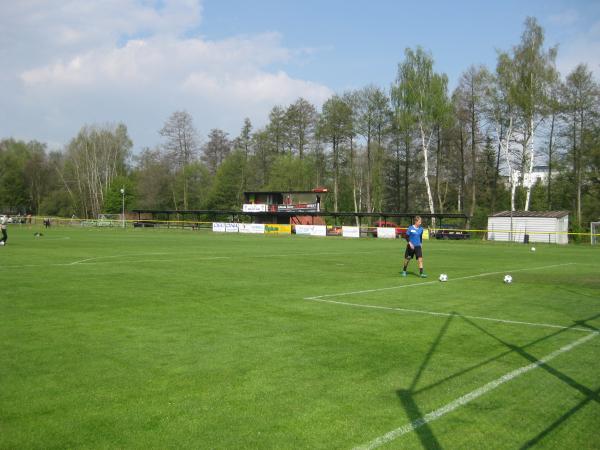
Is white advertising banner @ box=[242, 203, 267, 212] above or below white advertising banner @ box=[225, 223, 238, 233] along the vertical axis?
above

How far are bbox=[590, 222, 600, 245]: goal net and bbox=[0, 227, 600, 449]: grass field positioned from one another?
3614 centimetres

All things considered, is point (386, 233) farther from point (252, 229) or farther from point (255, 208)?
point (255, 208)

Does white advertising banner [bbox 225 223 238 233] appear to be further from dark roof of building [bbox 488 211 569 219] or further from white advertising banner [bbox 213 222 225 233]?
dark roof of building [bbox 488 211 569 219]

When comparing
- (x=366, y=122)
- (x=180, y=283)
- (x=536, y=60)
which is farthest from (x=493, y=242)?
(x=180, y=283)

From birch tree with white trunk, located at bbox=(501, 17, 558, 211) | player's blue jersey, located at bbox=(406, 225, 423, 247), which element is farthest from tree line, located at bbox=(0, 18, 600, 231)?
player's blue jersey, located at bbox=(406, 225, 423, 247)

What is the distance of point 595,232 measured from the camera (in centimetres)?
4822

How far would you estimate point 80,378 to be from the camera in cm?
624

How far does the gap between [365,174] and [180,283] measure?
69588 mm

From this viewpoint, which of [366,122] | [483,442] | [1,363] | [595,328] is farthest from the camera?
[366,122]

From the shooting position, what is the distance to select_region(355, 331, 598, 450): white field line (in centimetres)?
462

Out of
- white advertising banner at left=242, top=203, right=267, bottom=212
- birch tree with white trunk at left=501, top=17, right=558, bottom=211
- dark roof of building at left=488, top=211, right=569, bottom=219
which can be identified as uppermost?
birch tree with white trunk at left=501, top=17, right=558, bottom=211

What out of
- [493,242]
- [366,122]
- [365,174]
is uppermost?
[366,122]

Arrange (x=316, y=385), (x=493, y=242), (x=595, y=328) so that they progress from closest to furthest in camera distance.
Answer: (x=316, y=385) → (x=595, y=328) → (x=493, y=242)

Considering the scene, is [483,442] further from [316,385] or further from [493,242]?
[493,242]
